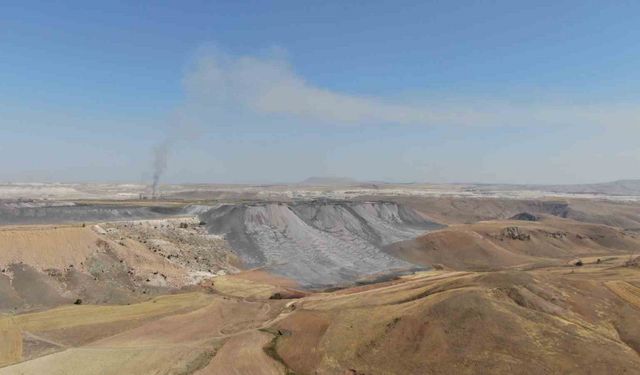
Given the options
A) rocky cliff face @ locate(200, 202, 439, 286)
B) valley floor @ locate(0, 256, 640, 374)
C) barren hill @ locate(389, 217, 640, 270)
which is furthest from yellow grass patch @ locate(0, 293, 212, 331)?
barren hill @ locate(389, 217, 640, 270)

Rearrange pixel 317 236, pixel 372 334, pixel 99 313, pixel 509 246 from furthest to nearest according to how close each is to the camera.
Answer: pixel 509 246
pixel 317 236
pixel 99 313
pixel 372 334

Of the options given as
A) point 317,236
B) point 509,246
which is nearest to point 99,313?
point 317,236

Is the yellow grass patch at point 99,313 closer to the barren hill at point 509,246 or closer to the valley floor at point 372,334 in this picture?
the valley floor at point 372,334

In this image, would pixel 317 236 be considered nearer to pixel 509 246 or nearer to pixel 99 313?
pixel 509 246

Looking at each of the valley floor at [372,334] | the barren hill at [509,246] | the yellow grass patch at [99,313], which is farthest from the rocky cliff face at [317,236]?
the valley floor at [372,334]

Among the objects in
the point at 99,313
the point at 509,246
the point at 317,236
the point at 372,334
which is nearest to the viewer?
the point at 372,334

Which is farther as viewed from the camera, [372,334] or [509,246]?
[509,246]

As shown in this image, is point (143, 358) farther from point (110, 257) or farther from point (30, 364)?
point (110, 257)

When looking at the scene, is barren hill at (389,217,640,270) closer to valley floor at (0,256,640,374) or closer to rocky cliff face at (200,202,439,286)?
rocky cliff face at (200,202,439,286)
